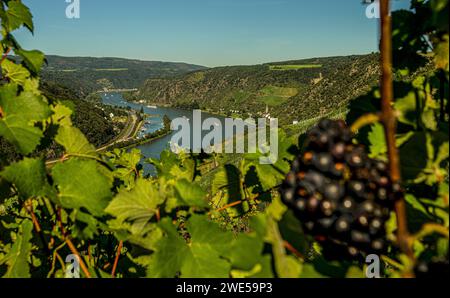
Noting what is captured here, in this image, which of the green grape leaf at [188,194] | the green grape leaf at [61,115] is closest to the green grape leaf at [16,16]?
the green grape leaf at [61,115]

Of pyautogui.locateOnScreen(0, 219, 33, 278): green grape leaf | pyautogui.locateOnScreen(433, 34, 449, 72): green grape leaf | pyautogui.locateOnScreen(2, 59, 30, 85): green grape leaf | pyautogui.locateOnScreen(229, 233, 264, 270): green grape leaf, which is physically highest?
pyautogui.locateOnScreen(2, 59, 30, 85): green grape leaf

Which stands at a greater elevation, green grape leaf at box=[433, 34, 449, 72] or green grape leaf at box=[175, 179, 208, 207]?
green grape leaf at box=[433, 34, 449, 72]

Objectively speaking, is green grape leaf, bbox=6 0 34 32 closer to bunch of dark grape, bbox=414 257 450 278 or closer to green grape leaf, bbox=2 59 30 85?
green grape leaf, bbox=2 59 30 85

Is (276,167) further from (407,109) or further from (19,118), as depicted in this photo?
(19,118)

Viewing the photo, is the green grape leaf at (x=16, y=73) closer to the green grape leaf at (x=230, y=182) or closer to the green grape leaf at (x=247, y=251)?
the green grape leaf at (x=230, y=182)

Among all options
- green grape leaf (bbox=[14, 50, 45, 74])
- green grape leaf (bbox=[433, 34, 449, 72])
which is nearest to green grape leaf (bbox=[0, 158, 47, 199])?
green grape leaf (bbox=[14, 50, 45, 74])
